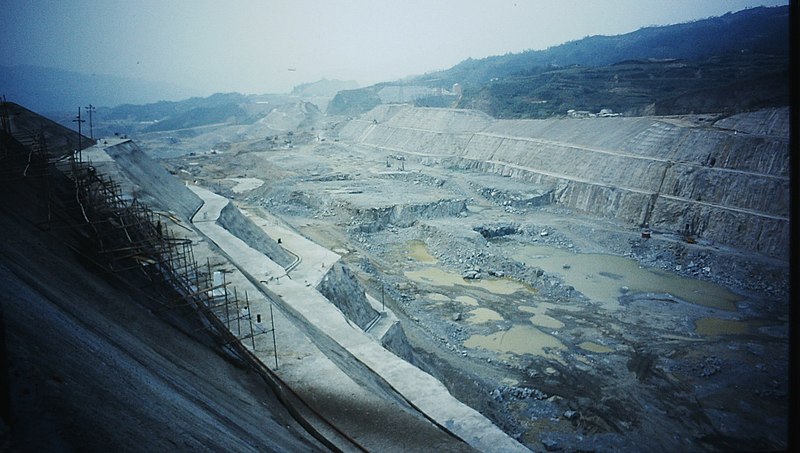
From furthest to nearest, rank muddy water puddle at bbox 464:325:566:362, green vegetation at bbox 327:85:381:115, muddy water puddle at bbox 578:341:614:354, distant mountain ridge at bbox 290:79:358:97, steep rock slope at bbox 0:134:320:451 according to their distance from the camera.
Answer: distant mountain ridge at bbox 290:79:358:97 → green vegetation at bbox 327:85:381:115 → muddy water puddle at bbox 464:325:566:362 → muddy water puddle at bbox 578:341:614:354 → steep rock slope at bbox 0:134:320:451

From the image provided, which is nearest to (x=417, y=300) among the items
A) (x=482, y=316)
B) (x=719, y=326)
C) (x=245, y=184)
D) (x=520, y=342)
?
(x=482, y=316)

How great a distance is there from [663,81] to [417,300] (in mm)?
48654

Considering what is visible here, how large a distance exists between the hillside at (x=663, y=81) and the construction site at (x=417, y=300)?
833 cm

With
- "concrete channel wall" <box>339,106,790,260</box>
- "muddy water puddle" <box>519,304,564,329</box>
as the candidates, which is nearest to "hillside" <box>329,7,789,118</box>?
"concrete channel wall" <box>339,106,790,260</box>

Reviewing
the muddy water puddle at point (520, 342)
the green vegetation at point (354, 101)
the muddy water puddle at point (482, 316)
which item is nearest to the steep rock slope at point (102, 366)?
the muddy water puddle at point (520, 342)

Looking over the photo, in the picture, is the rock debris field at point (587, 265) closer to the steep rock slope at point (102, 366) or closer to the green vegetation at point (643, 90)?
the green vegetation at point (643, 90)

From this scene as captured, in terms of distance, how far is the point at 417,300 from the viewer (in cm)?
2227

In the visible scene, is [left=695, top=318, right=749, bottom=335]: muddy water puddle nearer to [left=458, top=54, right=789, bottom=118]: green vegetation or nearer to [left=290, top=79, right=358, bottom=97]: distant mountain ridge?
[left=458, top=54, right=789, bottom=118]: green vegetation

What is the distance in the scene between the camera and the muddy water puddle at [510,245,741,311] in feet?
72.7

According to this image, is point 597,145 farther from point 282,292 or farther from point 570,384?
point 282,292

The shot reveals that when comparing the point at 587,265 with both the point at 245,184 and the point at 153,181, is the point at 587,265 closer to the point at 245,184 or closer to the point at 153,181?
the point at 153,181

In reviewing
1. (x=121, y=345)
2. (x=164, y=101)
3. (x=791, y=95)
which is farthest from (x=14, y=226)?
(x=164, y=101)

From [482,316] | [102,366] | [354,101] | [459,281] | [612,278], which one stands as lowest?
[482,316]

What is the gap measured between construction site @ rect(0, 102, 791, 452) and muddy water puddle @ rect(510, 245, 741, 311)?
0.17 metres
